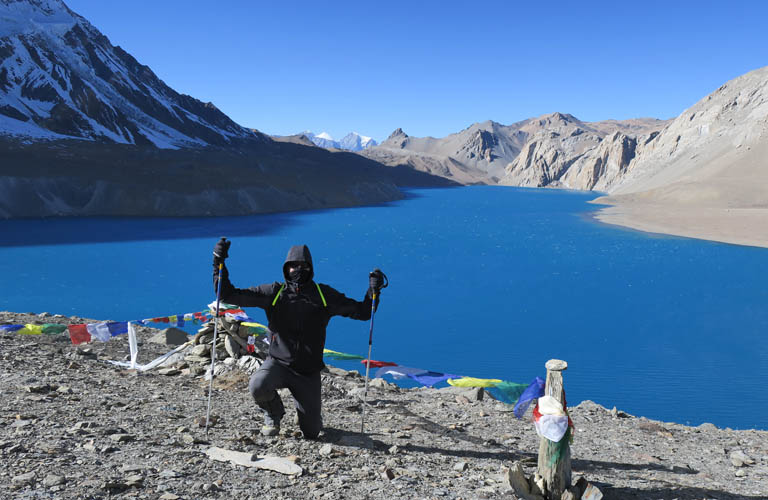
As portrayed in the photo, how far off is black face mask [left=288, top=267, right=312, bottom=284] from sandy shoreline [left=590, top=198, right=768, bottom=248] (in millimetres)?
46141

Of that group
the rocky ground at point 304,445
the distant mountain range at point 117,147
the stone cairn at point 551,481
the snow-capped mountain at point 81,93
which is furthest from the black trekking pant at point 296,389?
the snow-capped mountain at point 81,93

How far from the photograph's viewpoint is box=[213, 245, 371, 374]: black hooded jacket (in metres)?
5.87

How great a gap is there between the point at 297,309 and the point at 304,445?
1450 mm

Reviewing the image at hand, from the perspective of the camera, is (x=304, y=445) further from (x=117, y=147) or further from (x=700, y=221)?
(x=117, y=147)

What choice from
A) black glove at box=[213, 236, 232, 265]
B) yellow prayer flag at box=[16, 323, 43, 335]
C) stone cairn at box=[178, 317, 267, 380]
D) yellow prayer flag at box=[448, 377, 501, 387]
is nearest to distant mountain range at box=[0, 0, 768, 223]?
yellow prayer flag at box=[16, 323, 43, 335]

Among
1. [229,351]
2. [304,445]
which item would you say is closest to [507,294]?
[229,351]

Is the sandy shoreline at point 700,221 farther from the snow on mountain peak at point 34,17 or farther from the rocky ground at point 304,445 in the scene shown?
the snow on mountain peak at point 34,17

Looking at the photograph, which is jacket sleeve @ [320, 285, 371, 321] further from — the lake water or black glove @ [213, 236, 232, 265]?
the lake water

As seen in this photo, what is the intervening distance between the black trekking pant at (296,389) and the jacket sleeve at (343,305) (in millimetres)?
771

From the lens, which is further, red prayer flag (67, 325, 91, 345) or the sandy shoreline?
the sandy shoreline

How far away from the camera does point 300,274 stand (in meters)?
5.90

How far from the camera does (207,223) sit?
59875 mm

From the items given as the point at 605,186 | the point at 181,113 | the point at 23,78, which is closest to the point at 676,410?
the point at 23,78

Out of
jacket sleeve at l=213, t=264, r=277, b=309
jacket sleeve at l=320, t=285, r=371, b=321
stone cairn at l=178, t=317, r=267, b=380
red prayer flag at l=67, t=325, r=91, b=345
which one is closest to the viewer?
jacket sleeve at l=213, t=264, r=277, b=309
